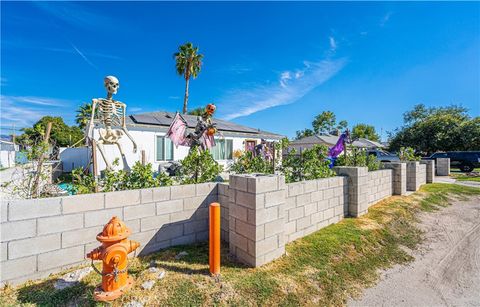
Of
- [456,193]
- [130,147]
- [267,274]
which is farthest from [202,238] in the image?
[456,193]

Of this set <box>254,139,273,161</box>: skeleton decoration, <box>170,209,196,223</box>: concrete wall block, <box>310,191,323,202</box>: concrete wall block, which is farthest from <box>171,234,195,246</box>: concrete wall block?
<box>254,139,273,161</box>: skeleton decoration

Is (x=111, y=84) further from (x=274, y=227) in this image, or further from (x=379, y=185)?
(x=379, y=185)

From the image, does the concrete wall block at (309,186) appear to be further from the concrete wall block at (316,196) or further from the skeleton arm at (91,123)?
the skeleton arm at (91,123)

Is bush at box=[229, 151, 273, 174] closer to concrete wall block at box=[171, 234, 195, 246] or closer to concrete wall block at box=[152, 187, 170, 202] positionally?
concrete wall block at box=[171, 234, 195, 246]

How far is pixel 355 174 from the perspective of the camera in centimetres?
530

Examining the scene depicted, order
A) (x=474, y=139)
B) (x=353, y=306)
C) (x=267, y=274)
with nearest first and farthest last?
1. (x=353, y=306)
2. (x=267, y=274)
3. (x=474, y=139)

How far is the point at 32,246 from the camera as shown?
101 inches

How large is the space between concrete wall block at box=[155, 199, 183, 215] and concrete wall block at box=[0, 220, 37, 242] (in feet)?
4.76

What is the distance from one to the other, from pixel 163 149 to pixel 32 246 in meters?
8.96

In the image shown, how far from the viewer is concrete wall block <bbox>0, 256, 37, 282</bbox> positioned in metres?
2.45

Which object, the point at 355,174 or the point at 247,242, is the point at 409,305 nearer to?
the point at 247,242

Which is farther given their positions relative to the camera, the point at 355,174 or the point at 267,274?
the point at 355,174

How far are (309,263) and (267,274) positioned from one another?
816mm

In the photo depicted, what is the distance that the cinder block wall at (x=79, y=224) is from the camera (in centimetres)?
249
